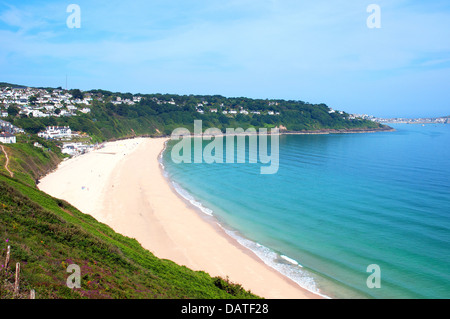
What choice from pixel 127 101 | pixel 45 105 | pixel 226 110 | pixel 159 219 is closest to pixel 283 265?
pixel 159 219

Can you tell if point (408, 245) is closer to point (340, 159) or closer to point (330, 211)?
point (330, 211)

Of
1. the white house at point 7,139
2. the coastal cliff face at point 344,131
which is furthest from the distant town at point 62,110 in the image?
the coastal cliff face at point 344,131

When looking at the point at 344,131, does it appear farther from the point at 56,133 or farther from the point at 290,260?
the point at 290,260

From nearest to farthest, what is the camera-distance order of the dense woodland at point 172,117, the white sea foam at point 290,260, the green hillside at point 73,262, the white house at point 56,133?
the green hillside at point 73,262
the white sea foam at point 290,260
the white house at point 56,133
the dense woodland at point 172,117

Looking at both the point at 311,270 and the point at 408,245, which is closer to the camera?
the point at 311,270

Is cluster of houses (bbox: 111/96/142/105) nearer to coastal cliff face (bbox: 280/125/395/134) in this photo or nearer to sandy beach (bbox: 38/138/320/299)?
coastal cliff face (bbox: 280/125/395/134)

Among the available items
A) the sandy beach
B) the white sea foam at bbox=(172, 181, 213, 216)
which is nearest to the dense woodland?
the sandy beach

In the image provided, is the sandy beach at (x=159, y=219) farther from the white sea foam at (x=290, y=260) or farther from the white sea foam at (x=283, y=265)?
the white sea foam at (x=290, y=260)
